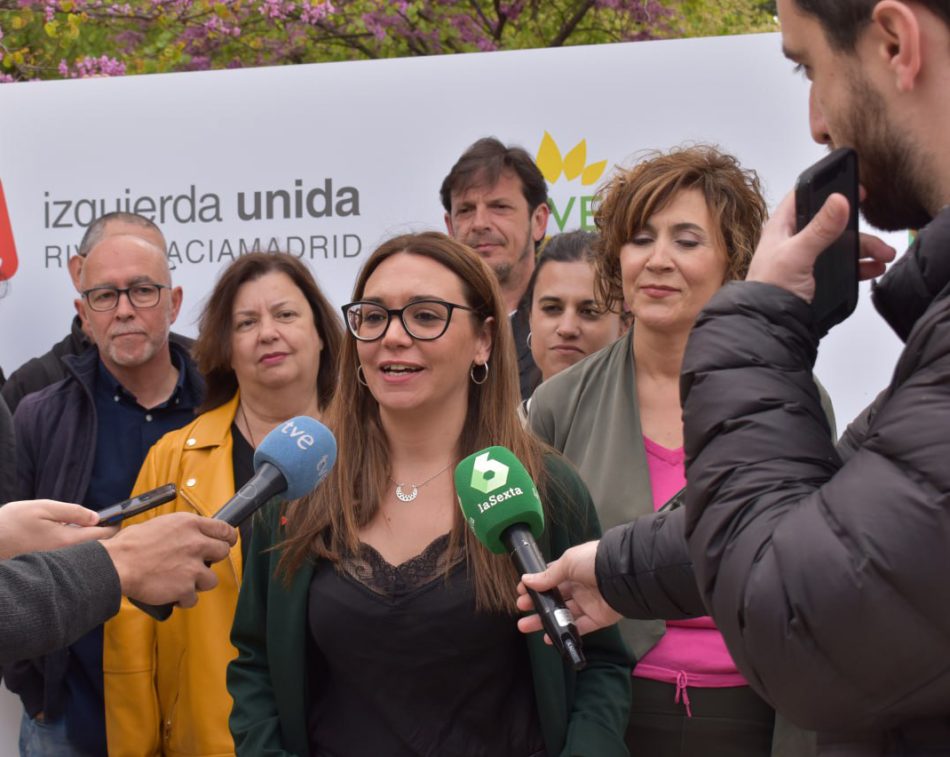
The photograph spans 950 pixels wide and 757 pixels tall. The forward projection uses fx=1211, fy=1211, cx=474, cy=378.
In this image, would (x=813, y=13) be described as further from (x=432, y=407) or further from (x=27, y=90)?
(x=27, y=90)

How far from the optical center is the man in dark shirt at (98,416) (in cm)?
429

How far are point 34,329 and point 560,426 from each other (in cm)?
288

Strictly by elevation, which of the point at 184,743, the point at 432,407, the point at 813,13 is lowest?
the point at 184,743

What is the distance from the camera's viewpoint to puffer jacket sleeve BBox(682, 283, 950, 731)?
1291 mm

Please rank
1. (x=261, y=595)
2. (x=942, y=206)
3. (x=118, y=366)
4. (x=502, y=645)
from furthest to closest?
(x=118, y=366) → (x=261, y=595) → (x=502, y=645) → (x=942, y=206)

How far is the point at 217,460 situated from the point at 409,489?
1148mm

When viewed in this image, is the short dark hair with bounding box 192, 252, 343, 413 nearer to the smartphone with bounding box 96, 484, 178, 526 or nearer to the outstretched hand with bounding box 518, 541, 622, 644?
the smartphone with bounding box 96, 484, 178, 526

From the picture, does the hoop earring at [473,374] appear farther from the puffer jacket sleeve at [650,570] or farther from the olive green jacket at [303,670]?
the puffer jacket sleeve at [650,570]

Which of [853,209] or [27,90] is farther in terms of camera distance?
[27,90]

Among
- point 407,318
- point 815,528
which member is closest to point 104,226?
point 407,318

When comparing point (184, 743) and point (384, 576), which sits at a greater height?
point (384, 576)

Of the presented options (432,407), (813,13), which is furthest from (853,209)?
(432,407)

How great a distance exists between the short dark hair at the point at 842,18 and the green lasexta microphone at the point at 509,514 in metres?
1.02

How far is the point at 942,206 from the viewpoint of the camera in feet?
4.97
